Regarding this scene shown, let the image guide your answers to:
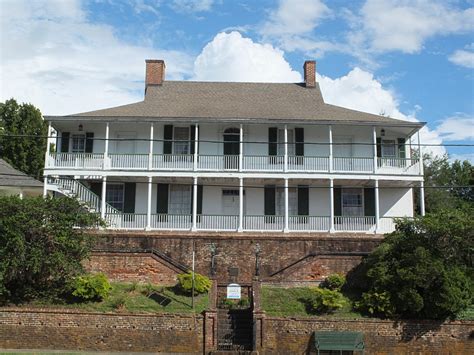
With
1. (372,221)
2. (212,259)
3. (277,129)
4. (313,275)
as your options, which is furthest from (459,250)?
(277,129)

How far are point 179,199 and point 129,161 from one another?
115 inches

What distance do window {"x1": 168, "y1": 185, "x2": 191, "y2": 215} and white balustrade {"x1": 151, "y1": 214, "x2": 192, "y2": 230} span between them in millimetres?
883

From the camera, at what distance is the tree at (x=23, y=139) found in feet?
135

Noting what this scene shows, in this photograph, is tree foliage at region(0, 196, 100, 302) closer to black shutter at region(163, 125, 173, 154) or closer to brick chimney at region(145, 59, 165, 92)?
black shutter at region(163, 125, 173, 154)

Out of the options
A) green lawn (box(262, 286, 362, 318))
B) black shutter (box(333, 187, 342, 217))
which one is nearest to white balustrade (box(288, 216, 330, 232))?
black shutter (box(333, 187, 342, 217))

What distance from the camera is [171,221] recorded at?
26266mm

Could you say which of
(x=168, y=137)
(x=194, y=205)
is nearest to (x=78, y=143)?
(x=168, y=137)

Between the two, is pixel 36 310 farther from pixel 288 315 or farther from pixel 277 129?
pixel 277 129

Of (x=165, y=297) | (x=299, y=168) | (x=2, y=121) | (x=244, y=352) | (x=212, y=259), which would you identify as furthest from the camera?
(x=2, y=121)

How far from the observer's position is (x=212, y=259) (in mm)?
23094

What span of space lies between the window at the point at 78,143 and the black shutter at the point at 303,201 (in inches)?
410

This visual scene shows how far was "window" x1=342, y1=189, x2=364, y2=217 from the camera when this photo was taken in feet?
90.0

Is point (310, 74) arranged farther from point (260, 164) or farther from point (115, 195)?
point (115, 195)

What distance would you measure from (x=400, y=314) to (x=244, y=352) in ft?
16.6
